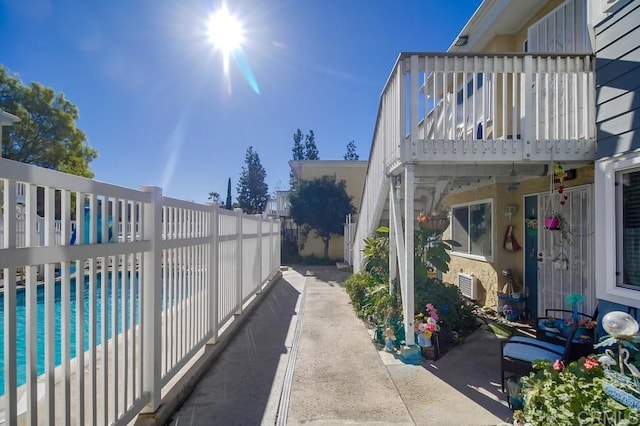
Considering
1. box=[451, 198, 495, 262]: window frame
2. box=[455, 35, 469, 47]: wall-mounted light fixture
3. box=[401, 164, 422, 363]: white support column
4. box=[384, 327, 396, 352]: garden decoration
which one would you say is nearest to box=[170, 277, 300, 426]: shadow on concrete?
box=[384, 327, 396, 352]: garden decoration

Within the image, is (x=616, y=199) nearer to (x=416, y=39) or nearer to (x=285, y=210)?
(x=416, y=39)

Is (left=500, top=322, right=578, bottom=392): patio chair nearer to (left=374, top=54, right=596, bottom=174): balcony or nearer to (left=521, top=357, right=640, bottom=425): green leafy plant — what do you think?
(left=521, top=357, right=640, bottom=425): green leafy plant

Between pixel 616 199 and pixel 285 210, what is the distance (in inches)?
607

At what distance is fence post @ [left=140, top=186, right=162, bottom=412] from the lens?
260 cm

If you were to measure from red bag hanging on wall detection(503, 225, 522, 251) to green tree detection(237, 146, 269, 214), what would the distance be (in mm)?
21978

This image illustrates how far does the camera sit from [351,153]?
38.8 metres

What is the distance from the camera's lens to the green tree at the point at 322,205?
50.9 feet

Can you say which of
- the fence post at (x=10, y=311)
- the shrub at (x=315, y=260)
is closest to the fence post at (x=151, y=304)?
the fence post at (x=10, y=311)

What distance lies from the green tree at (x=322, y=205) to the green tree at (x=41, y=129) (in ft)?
33.4

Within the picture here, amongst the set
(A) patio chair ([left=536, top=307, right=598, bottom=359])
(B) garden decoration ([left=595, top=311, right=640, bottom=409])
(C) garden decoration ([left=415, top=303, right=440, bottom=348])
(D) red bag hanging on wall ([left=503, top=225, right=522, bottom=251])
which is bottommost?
(C) garden decoration ([left=415, top=303, right=440, bottom=348])

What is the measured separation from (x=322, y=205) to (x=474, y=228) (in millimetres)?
9063

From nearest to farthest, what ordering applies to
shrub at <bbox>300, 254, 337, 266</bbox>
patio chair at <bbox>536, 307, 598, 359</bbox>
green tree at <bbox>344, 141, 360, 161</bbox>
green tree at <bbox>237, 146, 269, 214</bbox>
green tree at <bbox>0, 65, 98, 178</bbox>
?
patio chair at <bbox>536, 307, 598, 359</bbox> < green tree at <bbox>0, 65, 98, 178</bbox> < shrub at <bbox>300, 254, 337, 266</bbox> < green tree at <bbox>237, 146, 269, 214</bbox> < green tree at <bbox>344, 141, 360, 161</bbox>

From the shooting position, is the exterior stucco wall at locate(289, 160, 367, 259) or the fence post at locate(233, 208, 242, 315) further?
the exterior stucco wall at locate(289, 160, 367, 259)

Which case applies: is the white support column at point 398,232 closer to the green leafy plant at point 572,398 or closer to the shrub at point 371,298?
the shrub at point 371,298
